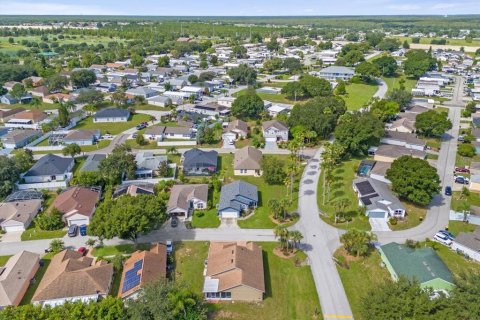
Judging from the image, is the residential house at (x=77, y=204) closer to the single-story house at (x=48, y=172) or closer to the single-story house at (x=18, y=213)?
the single-story house at (x=18, y=213)

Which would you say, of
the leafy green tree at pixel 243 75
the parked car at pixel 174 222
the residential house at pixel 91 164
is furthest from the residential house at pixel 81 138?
the leafy green tree at pixel 243 75

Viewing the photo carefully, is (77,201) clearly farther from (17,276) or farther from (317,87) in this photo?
(317,87)

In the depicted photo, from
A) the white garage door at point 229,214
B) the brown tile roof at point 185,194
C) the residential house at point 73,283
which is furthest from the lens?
the brown tile roof at point 185,194

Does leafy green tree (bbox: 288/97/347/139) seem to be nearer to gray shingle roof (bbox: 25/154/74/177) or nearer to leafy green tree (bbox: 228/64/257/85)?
gray shingle roof (bbox: 25/154/74/177)

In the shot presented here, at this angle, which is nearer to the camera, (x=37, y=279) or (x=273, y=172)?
(x=37, y=279)

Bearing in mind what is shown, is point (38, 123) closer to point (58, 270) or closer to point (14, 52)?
point (58, 270)


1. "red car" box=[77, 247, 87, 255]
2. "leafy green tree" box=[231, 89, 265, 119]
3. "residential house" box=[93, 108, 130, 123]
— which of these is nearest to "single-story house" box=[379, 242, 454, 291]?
"red car" box=[77, 247, 87, 255]

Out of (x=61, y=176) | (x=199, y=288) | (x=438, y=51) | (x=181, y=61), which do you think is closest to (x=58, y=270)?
(x=199, y=288)

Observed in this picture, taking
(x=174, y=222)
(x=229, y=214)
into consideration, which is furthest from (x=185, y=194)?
(x=229, y=214)
